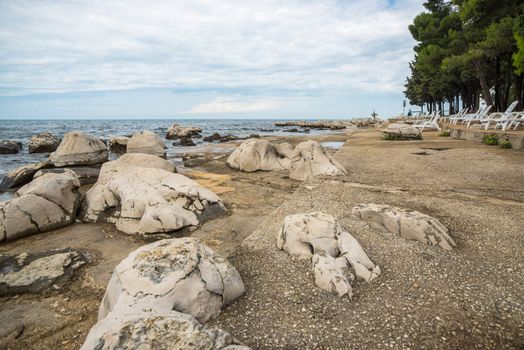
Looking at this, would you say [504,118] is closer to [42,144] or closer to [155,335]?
[155,335]

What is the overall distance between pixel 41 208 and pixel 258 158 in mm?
6585

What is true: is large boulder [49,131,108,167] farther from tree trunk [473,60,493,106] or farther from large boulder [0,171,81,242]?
tree trunk [473,60,493,106]

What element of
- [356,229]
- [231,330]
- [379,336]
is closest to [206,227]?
[356,229]

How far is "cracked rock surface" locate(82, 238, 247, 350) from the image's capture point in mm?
1935

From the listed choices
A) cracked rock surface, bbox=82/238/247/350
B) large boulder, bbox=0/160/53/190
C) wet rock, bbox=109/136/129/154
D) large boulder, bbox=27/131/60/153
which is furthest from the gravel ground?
large boulder, bbox=27/131/60/153

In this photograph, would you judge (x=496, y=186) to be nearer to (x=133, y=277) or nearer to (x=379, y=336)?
(x=379, y=336)

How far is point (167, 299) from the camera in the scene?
2.50 m

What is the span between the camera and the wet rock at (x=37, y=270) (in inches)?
140

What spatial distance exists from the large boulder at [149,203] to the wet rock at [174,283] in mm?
2193

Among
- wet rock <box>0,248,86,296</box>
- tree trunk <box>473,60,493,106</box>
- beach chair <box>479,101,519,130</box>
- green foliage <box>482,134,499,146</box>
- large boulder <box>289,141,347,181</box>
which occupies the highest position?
tree trunk <box>473,60,493,106</box>

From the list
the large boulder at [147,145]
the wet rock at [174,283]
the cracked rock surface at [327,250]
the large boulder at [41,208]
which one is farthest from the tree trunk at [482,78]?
the large boulder at [41,208]

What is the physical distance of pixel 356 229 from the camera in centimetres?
413

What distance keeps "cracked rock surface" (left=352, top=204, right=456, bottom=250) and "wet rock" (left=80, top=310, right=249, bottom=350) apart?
9.16ft

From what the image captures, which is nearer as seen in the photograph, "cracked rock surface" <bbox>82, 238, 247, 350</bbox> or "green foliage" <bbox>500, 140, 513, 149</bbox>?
"cracked rock surface" <bbox>82, 238, 247, 350</bbox>
